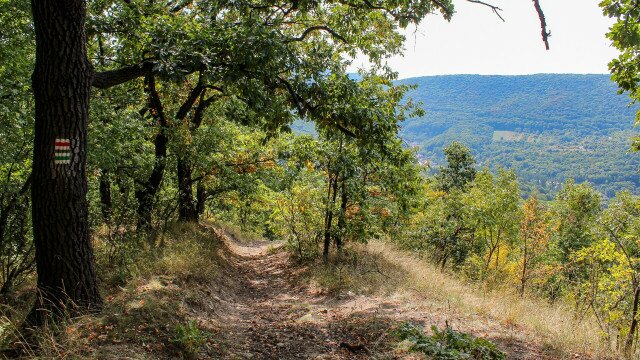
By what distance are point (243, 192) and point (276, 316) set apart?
721 centimetres

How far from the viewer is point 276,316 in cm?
753

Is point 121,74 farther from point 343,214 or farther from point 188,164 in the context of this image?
point 343,214

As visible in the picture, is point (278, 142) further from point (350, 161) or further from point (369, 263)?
point (369, 263)

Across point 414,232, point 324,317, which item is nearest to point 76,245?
point 324,317

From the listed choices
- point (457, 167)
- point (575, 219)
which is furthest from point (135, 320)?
point (457, 167)

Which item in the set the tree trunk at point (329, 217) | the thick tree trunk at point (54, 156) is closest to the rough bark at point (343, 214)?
the tree trunk at point (329, 217)

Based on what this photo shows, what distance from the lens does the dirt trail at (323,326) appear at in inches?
211

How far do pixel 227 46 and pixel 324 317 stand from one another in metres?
4.82

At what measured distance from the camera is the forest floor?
4.46 m

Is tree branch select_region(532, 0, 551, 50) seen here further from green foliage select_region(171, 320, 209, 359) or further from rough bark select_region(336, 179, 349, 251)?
rough bark select_region(336, 179, 349, 251)

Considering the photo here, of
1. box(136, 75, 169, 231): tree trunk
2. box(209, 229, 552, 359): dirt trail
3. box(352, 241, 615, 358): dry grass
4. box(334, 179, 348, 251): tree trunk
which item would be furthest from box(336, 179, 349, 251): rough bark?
box(136, 75, 169, 231): tree trunk

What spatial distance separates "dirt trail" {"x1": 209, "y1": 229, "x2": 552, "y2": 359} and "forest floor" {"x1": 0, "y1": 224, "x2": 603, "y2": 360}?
0.06 feet

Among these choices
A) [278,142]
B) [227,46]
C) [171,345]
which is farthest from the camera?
[278,142]

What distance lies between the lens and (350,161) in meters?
9.88
